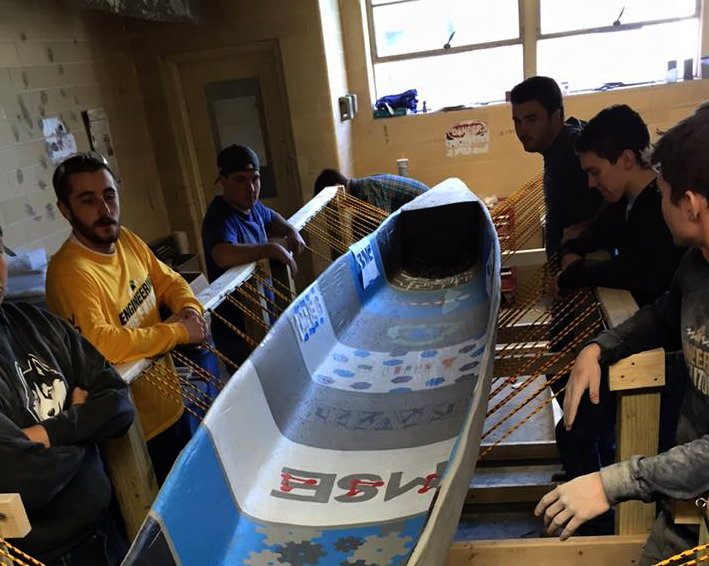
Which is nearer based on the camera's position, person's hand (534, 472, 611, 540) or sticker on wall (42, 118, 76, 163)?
person's hand (534, 472, 611, 540)

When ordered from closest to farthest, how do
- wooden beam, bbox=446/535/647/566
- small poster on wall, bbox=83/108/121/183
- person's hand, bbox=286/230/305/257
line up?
wooden beam, bbox=446/535/647/566 < person's hand, bbox=286/230/305/257 < small poster on wall, bbox=83/108/121/183

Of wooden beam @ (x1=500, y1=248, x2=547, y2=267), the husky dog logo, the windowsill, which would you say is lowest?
wooden beam @ (x1=500, y1=248, x2=547, y2=267)

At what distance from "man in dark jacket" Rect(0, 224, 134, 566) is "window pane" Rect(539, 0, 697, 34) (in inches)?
188

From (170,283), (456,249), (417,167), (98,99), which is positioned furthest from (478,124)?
(170,283)

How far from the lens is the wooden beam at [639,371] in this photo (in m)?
1.31

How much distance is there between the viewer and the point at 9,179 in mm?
3223

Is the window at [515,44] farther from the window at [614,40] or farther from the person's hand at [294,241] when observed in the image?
the person's hand at [294,241]

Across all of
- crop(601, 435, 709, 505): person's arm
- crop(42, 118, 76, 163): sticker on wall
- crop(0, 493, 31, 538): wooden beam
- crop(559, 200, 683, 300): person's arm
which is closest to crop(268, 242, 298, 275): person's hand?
crop(559, 200, 683, 300): person's arm

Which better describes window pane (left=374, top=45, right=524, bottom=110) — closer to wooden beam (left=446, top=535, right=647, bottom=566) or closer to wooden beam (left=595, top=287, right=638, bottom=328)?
wooden beam (left=595, top=287, right=638, bottom=328)

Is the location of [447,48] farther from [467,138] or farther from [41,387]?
[41,387]

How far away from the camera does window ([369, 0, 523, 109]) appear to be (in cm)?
504

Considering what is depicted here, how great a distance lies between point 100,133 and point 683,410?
13.0ft

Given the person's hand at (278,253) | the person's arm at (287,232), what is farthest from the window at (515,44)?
the person's hand at (278,253)

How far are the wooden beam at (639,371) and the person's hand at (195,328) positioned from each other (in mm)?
1116
